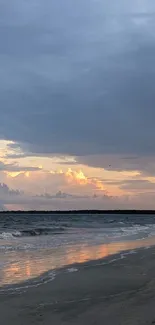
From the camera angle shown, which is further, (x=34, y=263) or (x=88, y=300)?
(x=34, y=263)

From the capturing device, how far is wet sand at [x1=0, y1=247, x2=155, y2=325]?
298 inches

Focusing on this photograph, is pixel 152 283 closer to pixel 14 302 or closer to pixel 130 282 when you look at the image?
pixel 130 282

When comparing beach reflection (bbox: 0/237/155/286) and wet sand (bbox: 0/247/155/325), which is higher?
beach reflection (bbox: 0/237/155/286)

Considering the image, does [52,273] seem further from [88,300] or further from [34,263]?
[88,300]

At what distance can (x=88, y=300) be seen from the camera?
9367 millimetres

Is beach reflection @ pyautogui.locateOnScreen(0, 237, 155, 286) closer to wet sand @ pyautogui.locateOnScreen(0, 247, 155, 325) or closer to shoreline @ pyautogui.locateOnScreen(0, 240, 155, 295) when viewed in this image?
shoreline @ pyautogui.locateOnScreen(0, 240, 155, 295)

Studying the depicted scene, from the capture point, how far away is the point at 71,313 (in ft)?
26.5

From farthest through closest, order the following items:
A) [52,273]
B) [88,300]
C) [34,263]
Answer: [34,263], [52,273], [88,300]

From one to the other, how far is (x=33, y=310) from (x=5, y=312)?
0.55 metres

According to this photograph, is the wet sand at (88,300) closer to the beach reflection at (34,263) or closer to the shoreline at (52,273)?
the shoreline at (52,273)

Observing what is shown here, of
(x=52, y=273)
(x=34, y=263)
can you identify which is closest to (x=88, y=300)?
(x=52, y=273)

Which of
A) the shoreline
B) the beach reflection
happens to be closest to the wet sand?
the shoreline

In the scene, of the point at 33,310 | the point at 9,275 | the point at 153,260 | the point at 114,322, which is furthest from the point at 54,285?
the point at 153,260

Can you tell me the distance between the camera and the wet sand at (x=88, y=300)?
7.57 meters
